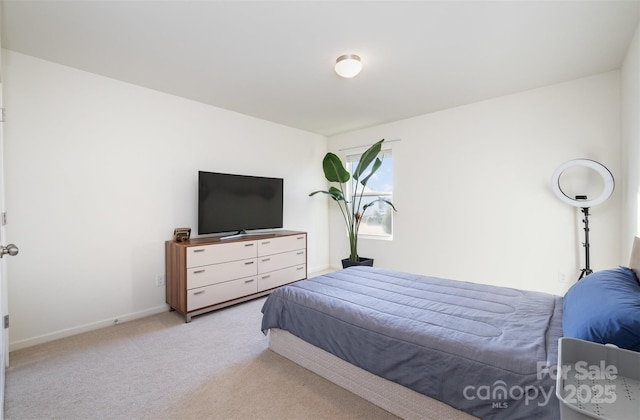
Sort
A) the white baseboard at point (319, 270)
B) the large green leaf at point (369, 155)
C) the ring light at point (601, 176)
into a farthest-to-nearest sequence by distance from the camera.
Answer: the white baseboard at point (319, 270) < the large green leaf at point (369, 155) < the ring light at point (601, 176)

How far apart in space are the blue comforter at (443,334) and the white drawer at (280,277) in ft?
4.21

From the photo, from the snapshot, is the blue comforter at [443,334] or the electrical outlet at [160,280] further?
the electrical outlet at [160,280]

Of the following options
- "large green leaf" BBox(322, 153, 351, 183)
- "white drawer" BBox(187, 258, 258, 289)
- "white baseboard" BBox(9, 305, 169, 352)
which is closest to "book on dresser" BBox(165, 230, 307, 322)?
"white drawer" BBox(187, 258, 258, 289)

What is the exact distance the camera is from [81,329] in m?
2.51

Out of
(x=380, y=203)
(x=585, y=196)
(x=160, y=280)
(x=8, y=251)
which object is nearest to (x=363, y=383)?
(x=8, y=251)

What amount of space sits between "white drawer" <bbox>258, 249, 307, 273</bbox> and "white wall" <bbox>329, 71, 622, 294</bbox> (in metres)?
1.33

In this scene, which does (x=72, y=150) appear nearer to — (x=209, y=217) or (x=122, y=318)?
(x=209, y=217)

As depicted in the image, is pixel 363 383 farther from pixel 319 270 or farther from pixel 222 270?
pixel 319 270

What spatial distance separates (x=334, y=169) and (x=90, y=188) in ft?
9.49

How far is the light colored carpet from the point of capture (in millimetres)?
1549

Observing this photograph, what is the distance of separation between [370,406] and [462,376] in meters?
0.62

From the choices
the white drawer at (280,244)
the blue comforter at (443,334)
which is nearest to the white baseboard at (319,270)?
the white drawer at (280,244)

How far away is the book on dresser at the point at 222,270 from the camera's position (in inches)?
107

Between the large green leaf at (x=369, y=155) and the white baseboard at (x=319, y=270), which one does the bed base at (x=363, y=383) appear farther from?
the large green leaf at (x=369, y=155)
